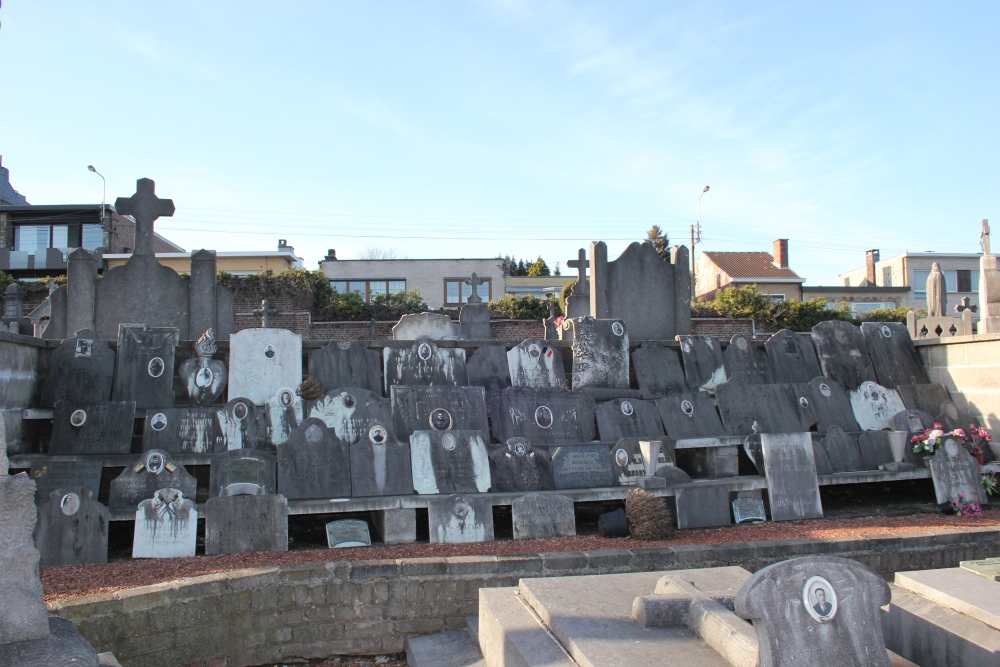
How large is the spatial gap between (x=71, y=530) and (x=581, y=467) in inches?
173

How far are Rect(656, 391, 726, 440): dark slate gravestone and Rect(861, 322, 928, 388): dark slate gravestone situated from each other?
2.83 m

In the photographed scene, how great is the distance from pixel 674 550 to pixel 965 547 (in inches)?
108

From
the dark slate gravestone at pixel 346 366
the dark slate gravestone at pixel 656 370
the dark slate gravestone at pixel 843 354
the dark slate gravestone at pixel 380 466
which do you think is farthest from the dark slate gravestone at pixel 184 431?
the dark slate gravestone at pixel 843 354

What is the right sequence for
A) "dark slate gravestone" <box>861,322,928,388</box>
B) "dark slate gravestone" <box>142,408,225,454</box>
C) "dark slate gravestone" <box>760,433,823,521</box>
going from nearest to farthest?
"dark slate gravestone" <box>142,408,225,454</box> < "dark slate gravestone" <box>760,433,823,521</box> < "dark slate gravestone" <box>861,322,928,388</box>

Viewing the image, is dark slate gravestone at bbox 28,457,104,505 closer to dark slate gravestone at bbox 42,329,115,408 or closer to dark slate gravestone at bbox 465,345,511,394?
dark slate gravestone at bbox 42,329,115,408

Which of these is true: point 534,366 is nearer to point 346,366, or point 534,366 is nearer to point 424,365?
point 424,365

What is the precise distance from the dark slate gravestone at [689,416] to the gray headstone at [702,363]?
18.5 inches

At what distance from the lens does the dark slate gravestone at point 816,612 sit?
306 cm

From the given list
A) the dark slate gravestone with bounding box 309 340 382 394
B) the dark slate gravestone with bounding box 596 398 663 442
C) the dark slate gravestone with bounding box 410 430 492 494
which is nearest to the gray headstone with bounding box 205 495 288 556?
the dark slate gravestone with bounding box 410 430 492 494

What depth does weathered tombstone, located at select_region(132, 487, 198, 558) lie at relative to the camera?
224 inches

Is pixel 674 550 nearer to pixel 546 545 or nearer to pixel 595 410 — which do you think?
pixel 546 545

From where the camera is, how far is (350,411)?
22.9 feet

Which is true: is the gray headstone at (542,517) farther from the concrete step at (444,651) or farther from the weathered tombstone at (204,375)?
the weathered tombstone at (204,375)

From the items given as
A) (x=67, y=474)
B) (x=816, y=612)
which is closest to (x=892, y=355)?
(x=816, y=612)
